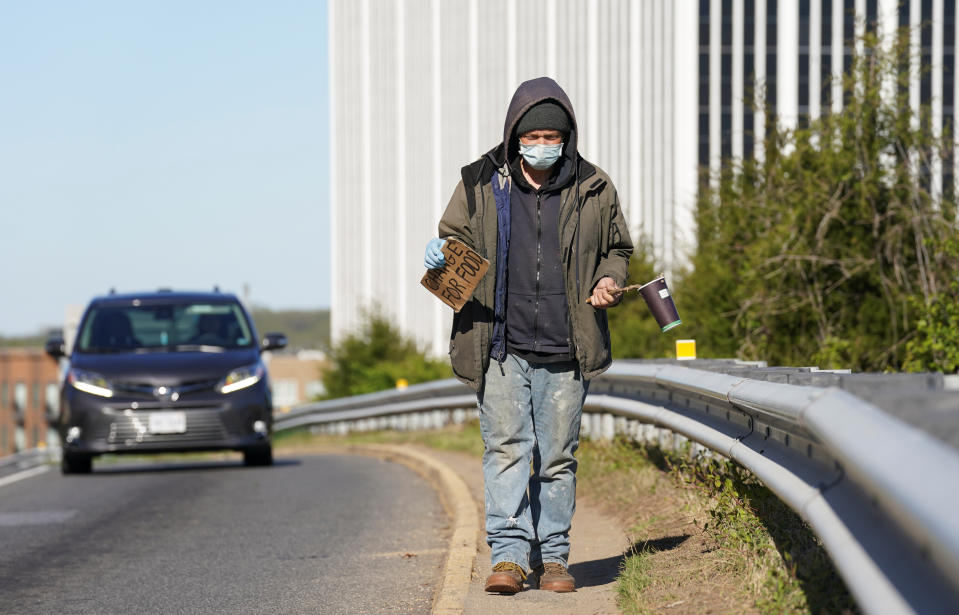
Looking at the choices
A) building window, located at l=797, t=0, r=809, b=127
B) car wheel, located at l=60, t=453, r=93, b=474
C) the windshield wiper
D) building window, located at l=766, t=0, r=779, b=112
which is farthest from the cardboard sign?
building window, located at l=766, t=0, r=779, b=112

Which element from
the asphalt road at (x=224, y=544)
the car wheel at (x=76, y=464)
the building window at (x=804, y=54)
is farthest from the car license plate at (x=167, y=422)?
the building window at (x=804, y=54)

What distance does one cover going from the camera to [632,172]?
6275 centimetres

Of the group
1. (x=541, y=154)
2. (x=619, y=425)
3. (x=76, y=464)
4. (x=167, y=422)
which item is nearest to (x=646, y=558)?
(x=541, y=154)

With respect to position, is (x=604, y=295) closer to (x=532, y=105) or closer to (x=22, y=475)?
(x=532, y=105)

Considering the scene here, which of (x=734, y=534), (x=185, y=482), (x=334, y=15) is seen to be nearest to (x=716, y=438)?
(x=734, y=534)

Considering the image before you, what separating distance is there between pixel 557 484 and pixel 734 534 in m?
0.76

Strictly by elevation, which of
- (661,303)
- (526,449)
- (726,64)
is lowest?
(526,449)

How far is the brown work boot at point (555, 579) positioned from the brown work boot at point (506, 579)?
111 mm

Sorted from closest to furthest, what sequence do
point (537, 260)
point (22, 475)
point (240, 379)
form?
point (537, 260), point (240, 379), point (22, 475)

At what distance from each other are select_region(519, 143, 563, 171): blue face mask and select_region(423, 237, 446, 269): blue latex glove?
484 mm

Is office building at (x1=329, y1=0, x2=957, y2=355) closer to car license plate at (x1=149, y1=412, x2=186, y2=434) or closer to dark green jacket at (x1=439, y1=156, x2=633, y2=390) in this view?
car license plate at (x1=149, y1=412, x2=186, y2=434)

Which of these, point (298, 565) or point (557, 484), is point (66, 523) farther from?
point (557, 484)

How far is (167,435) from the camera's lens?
13.1 meters

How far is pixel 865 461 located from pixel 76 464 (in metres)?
12.3
